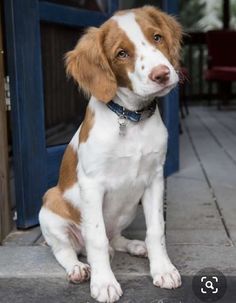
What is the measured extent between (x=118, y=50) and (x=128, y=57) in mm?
61

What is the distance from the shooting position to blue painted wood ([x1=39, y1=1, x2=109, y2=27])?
10.2ft

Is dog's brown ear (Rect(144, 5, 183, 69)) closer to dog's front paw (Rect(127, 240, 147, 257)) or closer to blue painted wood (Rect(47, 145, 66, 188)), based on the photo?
dog's front paw (Rect(127, 240, 147, 257))

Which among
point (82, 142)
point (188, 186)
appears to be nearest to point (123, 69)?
point (82, 142)

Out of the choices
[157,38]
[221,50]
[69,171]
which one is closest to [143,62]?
[157,38]

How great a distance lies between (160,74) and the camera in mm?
2008

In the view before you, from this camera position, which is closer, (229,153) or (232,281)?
(232,281)

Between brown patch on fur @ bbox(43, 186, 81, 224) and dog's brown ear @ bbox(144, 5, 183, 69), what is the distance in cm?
83

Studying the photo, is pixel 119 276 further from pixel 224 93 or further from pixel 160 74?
pixel 224 93

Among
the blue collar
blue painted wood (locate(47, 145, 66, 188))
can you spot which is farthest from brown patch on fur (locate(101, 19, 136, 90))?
blue painted wood (locate(47, 145, 66, 188))

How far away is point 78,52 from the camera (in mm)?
2283

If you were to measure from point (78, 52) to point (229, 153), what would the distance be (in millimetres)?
3130

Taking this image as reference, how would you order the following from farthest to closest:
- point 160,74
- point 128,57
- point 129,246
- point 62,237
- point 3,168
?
point 3,168 < point 129,246 < point 62,237 < point 128,57 < point 160,74

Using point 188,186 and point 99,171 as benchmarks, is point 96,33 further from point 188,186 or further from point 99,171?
point 188,186

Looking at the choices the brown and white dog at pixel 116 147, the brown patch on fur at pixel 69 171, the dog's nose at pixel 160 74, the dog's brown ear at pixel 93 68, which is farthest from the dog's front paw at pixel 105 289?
the dog's nose at pixel 160 74
